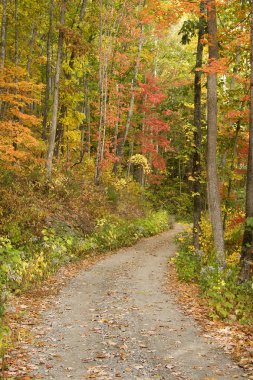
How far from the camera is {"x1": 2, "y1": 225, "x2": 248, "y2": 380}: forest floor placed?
583 centimetres

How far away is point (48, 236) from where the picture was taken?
14.1 meters

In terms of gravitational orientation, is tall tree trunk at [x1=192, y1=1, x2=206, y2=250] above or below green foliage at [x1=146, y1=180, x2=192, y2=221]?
above

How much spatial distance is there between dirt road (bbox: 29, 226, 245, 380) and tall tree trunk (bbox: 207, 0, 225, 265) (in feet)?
7.51

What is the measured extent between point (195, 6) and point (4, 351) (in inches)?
394

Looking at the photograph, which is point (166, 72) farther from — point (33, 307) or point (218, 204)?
point (33, 307)

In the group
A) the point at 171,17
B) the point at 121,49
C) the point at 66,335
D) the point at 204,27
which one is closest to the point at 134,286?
the point at 66,335

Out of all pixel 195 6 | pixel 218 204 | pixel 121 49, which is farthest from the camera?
pixel 121 49

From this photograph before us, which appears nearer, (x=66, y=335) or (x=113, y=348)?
(x=113, y=348)

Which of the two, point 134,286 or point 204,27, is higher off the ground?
point 204,27

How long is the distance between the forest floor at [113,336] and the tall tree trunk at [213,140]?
224 centimetres

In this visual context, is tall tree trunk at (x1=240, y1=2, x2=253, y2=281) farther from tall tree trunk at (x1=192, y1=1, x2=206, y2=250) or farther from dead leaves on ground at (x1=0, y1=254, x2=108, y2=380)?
dead leaves on ground at (x1=0, y1=254, x2=108, y2=380)

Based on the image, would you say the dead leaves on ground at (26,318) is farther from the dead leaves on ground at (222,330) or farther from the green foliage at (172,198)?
the green foliage at (172,198)

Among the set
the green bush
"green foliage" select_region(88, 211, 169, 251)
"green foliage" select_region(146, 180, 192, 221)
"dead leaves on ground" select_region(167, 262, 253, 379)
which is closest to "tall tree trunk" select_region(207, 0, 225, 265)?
"dead leaves on ground" select_region(167, 262, 253, 379)

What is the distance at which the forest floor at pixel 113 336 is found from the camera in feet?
19.1
